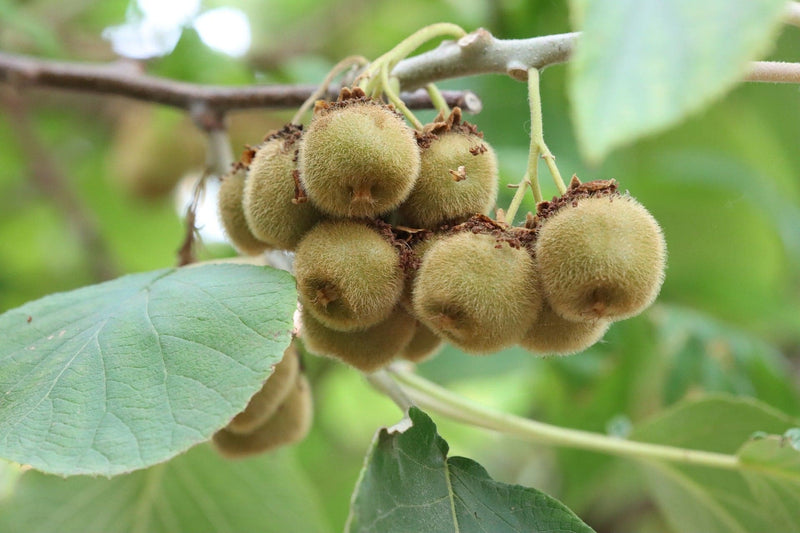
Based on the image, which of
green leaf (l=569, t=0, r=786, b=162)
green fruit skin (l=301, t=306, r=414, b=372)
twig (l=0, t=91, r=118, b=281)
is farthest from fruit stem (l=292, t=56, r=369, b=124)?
twig (l=0, t=91, r=118, b=281)

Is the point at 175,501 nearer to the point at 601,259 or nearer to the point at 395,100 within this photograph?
the point at 395,100

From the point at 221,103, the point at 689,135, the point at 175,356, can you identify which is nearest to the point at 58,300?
the point at 175,356

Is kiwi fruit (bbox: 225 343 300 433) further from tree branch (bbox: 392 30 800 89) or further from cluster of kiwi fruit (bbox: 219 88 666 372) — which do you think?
tree branch (bbox: 392 30 800 89)

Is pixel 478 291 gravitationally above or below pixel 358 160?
below

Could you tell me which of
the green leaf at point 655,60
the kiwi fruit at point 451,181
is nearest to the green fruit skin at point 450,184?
the kiwi fruit at point 451,181

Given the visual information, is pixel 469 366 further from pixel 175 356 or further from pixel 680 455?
pixel 175 356

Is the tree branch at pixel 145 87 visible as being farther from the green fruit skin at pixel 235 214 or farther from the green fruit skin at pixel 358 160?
the green fruit skin at pixel 358 160

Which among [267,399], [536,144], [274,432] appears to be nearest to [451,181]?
[536,144]
